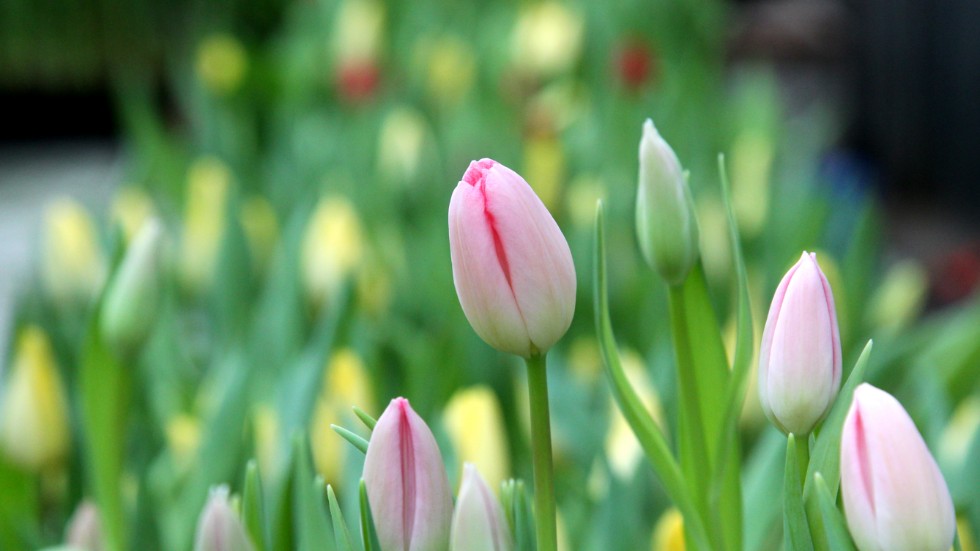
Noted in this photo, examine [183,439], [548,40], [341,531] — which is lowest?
[183,439]

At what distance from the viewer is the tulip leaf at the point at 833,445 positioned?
0.35 meters

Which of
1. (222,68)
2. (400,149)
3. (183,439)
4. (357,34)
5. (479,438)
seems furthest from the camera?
(357,34)

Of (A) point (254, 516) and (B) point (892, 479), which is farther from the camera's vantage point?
(A) point (254, 516)

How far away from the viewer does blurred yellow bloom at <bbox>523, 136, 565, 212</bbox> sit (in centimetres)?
121

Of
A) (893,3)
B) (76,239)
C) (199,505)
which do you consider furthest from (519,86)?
(893,3)

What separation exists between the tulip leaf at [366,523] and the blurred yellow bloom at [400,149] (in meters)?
0.90

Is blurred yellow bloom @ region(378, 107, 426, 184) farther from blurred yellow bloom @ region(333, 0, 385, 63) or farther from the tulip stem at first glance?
the tulip stem

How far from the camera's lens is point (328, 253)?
91cm

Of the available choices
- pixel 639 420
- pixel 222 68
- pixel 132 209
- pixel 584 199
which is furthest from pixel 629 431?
pixel 222 68

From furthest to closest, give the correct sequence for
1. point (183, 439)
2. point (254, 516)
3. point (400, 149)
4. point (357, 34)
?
point (357, 34), point (400, 149), point (183, 439), point (254, 516)

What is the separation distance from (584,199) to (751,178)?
0.24m

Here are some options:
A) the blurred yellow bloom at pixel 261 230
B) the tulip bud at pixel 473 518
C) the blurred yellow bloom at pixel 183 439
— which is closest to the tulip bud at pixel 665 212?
the tulip bud at pixel 473 518

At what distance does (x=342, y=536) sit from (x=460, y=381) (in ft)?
1.32

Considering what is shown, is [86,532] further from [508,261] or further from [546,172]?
[546,172]
